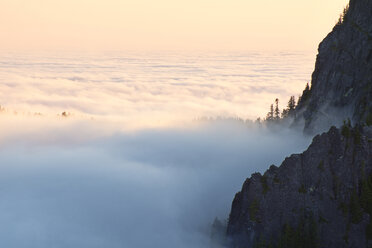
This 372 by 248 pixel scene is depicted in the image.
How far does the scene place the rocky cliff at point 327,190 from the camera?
4254 inches

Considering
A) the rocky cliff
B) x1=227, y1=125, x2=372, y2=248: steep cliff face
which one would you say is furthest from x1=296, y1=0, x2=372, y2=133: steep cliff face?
x1=227, y1=125, x2=372, y2=248: steep cliff face

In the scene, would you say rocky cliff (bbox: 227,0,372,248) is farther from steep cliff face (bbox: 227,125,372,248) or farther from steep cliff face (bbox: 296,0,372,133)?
steep cliff face (bbox: 296,0,372,133)

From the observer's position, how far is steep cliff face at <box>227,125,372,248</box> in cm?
10775

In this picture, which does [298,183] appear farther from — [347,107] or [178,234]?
[178,234]

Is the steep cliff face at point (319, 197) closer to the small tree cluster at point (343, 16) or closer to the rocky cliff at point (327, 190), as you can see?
the rocky cliff at point (327, 190)

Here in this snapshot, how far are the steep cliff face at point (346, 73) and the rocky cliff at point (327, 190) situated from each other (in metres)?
0.36

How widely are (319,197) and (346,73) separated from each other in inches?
1985

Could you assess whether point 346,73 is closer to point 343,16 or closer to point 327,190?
point 343,16

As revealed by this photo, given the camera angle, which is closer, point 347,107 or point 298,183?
point 298,183

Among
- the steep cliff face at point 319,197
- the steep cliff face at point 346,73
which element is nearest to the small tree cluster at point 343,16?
the steep cliff face at point 346,73

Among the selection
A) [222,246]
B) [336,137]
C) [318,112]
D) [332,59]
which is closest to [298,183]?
[336,137]

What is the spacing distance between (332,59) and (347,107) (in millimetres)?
24367

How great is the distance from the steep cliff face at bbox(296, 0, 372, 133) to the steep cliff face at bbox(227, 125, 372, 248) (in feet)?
40.4

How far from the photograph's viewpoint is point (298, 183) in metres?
116
